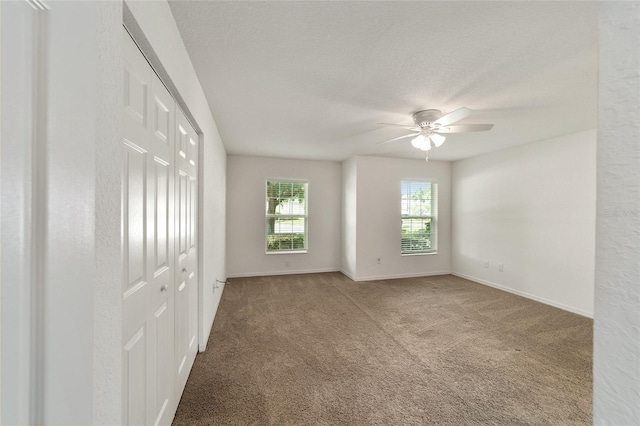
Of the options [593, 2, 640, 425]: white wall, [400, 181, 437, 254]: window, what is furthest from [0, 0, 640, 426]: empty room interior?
[400, 181, 437, 254]: window

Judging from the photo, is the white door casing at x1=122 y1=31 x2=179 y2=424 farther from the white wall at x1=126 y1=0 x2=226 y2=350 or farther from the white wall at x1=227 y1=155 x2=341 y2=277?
the white wall at x1=227 y1=155 x2=341 y2=277

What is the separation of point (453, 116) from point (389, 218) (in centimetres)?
284

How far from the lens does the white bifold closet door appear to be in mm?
958

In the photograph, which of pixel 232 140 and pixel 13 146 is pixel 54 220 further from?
pixel 232 140

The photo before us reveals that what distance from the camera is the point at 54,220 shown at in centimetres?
42

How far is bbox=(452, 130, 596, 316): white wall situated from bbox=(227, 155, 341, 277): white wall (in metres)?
2.72

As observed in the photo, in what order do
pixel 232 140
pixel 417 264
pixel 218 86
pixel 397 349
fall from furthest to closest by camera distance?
pixel 417 264 < pixel 232 140 < pixel 397 349 < pixel 218 86

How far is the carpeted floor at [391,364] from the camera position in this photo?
1.60m

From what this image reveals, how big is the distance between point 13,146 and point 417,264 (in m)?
5.45

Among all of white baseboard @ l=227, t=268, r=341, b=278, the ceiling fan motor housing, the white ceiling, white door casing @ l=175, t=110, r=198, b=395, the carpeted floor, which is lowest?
the carpeted floor

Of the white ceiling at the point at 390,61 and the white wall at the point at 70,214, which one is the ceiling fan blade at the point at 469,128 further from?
the white wall at the point at 70,214

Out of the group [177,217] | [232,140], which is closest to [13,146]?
[177,217]

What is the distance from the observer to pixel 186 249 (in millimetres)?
1788

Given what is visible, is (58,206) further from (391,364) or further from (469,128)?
(469,128)
